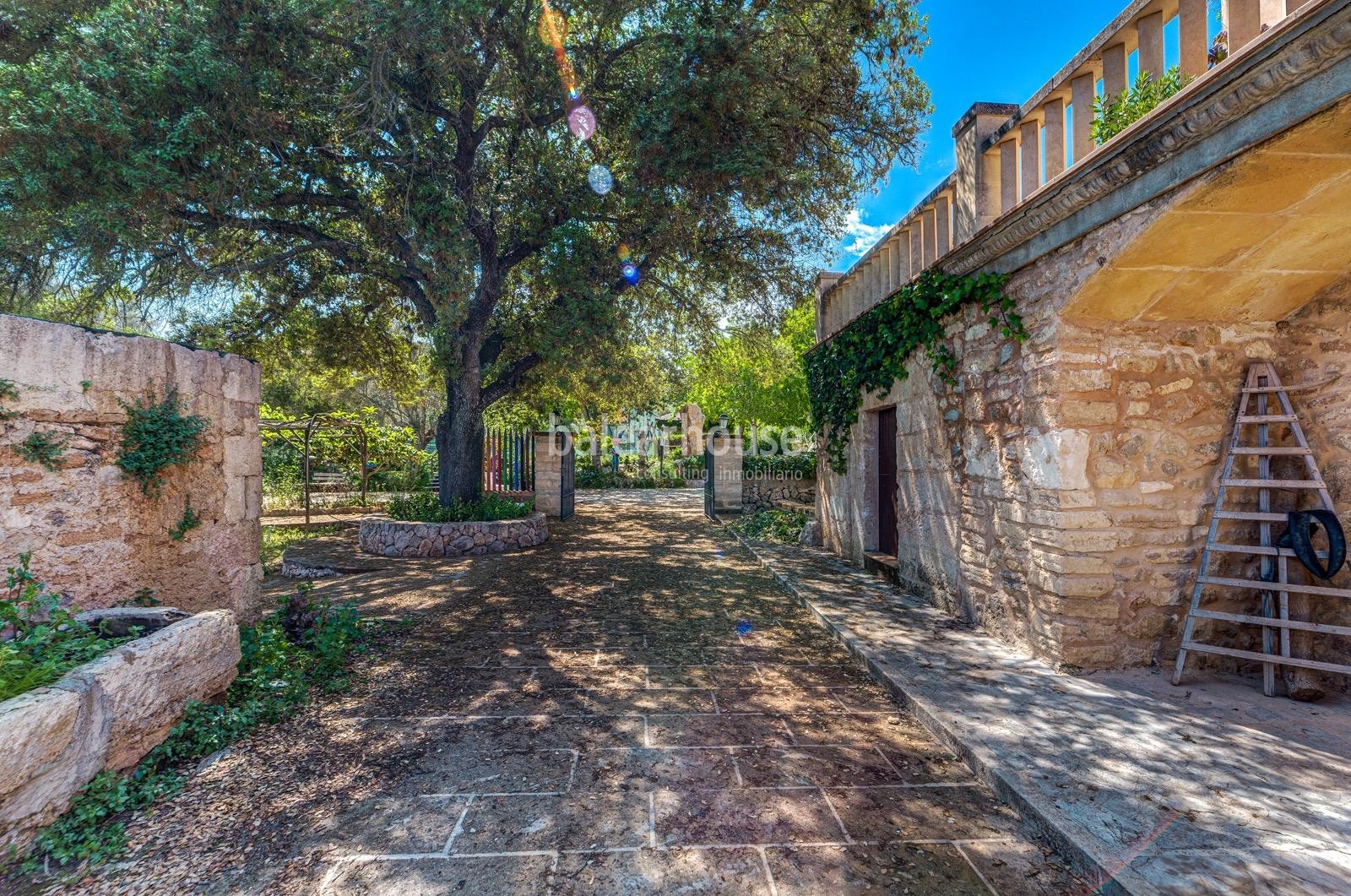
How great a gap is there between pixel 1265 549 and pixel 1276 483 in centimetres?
39

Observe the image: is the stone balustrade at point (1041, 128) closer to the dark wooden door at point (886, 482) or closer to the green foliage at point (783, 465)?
the dark wooden door at point (886, 482)

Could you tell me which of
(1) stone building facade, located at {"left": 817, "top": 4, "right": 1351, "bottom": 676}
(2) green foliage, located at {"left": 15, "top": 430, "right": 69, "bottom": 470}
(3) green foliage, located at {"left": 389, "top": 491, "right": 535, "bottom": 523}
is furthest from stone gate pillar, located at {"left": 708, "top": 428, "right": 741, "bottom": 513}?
(2) green foliage, located at {"left": 15, "top": 430, "right": 69, "bottom": 470}

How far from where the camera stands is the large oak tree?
5355mm

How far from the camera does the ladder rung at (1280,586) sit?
116 inches

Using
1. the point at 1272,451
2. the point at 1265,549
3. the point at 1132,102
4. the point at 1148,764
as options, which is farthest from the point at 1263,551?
the point at 1132,102

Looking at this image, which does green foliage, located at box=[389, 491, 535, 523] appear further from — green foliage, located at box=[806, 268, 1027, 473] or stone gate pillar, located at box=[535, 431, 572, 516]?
green foliage, located at box=[806, 268, 1027, 473]

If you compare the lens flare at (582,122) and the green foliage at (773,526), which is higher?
the lens flare at (582,122)

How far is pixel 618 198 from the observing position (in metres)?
7.57

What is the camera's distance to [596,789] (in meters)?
2.46

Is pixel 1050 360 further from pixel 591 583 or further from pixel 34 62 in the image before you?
pixel 34 62

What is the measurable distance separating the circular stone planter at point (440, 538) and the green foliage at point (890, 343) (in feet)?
15.7

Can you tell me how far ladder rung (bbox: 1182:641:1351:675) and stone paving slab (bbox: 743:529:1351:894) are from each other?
0.22m

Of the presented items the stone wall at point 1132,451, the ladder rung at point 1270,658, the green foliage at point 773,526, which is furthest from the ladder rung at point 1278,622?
the green foliage at point 773,526

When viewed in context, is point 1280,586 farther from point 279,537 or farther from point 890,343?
point 279,537
